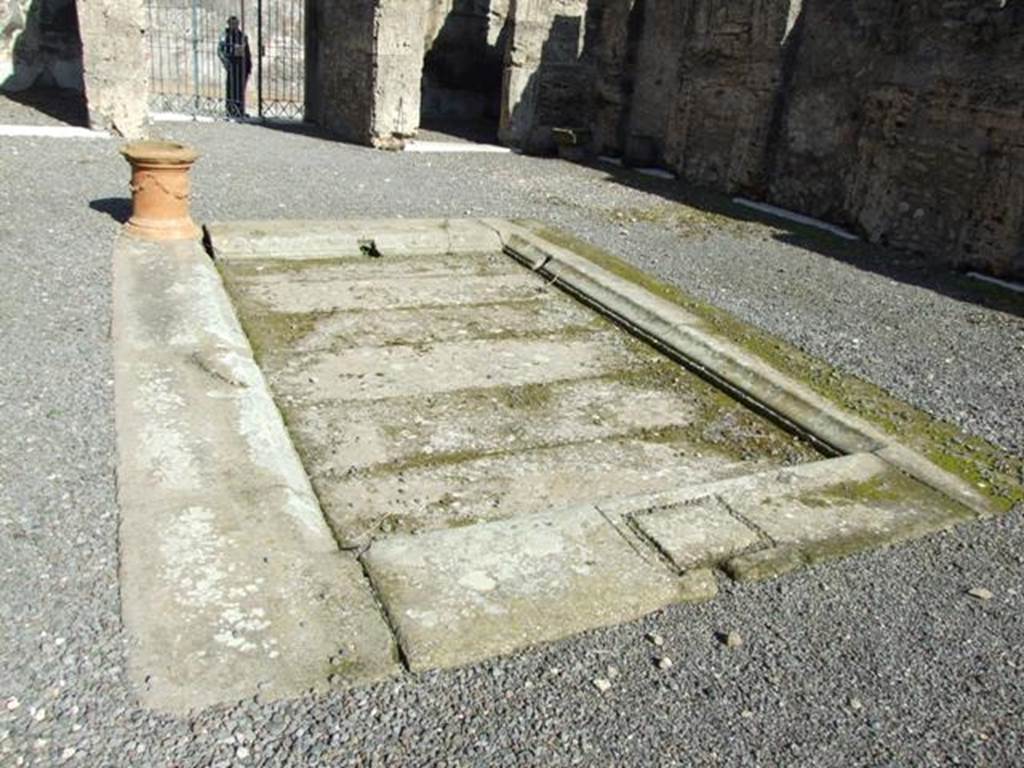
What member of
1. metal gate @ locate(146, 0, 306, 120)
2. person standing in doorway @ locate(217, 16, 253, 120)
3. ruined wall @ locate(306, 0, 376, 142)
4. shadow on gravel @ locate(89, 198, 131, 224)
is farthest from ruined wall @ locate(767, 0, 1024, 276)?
person standing in doorway @ locate(217, 16, 253, 120)

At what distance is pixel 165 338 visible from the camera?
5.13 meters

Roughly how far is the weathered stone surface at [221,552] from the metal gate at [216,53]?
12198 mm

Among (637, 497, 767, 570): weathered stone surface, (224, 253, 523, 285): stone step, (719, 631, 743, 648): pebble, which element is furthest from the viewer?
(224, 253, 523, 285): stone step

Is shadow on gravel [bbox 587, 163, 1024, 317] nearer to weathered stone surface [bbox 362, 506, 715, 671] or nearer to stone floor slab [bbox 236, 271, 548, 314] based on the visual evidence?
stone floor slab [bbox 236, 271, 548, 314]

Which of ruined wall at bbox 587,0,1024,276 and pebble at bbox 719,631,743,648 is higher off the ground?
ruined wall at bbox 587,0,1024,276

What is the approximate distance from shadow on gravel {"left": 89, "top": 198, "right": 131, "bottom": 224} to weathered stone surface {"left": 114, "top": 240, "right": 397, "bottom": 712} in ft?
10.9

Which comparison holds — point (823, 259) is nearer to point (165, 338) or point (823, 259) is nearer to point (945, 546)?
point (945, 546)

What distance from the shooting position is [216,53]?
17047 mm

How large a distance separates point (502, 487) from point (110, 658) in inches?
76.4

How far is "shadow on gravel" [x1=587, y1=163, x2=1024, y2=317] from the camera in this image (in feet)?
25.7

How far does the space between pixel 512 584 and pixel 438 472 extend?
118 cm

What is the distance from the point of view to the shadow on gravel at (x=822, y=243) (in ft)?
25.7

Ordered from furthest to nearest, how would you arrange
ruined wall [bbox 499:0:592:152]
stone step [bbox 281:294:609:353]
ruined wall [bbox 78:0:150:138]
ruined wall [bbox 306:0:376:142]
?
ruined wall [bbox 499:0:592:152]
ruined wall [bbox 306:0:376:142]
ruined wall [bbox 78:0:150:138]
stone step [bbox 281:294:609:353]

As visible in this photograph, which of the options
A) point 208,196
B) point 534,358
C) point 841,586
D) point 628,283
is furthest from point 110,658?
point 208,196
